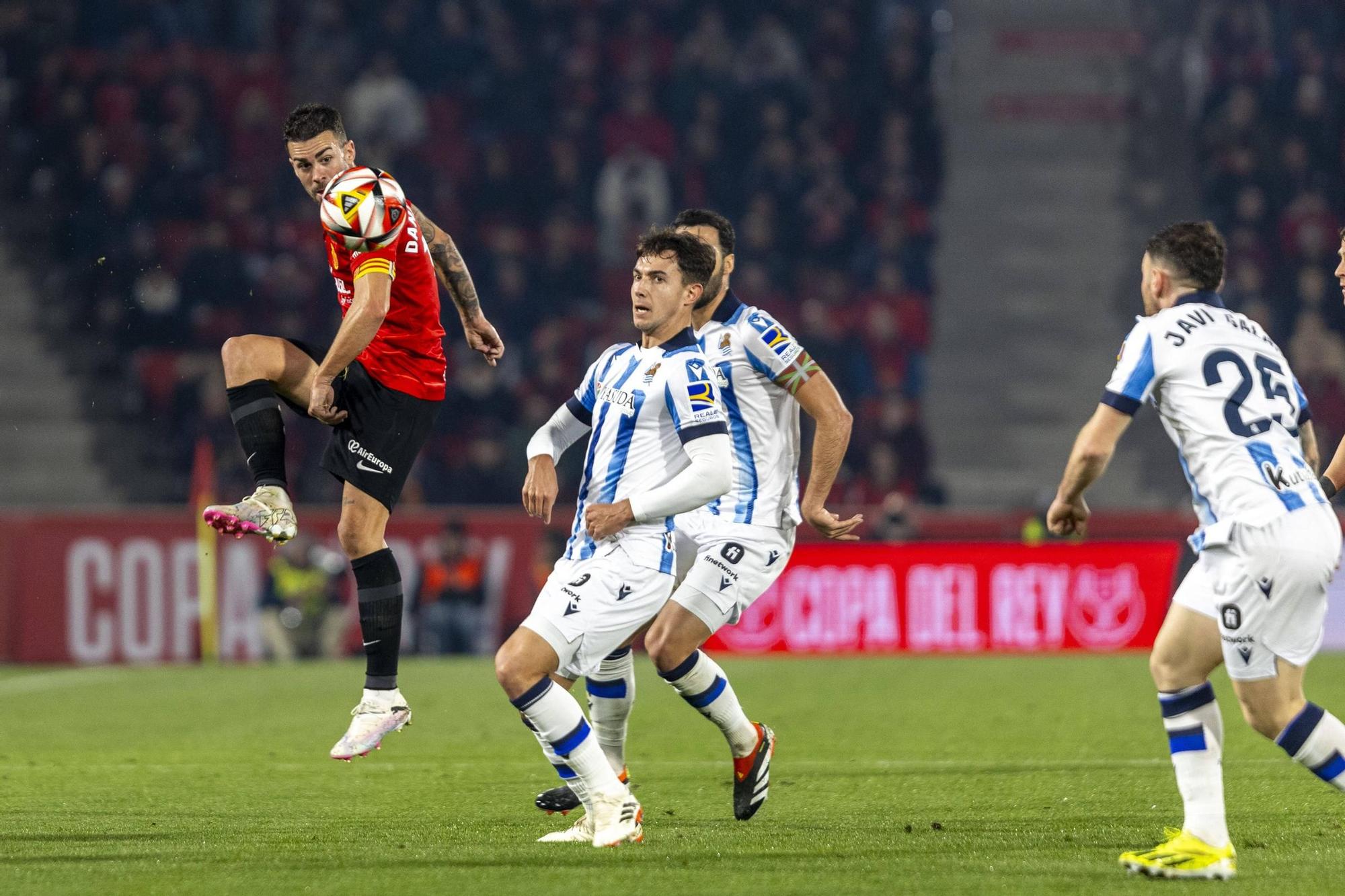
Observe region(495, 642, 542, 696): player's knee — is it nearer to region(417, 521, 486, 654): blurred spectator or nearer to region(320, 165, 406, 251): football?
region(320, 165, 406, 251): football

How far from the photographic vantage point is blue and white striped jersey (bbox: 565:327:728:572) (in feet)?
20.2

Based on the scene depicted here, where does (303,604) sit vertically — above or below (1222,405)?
below

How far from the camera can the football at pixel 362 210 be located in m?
6.47

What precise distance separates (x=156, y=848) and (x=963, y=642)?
440 inches

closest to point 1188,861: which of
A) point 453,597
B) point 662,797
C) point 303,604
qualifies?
point 662,797

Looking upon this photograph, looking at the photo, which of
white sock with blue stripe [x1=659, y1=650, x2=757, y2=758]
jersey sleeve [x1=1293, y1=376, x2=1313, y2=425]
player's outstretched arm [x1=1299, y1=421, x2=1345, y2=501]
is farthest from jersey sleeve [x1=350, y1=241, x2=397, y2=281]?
player's outstretched arm [x1=1299, y1=421, x2=1345, y2=501]

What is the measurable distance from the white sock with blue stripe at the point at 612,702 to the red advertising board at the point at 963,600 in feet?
30.2

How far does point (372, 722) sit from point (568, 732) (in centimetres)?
101

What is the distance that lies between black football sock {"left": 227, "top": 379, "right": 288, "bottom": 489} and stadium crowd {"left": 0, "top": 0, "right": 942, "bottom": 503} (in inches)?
439

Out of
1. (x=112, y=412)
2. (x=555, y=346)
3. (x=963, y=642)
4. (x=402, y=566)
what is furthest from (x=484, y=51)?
(x=963, y=642)

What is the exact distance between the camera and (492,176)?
20672 millimetres

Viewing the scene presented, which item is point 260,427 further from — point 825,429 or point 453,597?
point 453,597

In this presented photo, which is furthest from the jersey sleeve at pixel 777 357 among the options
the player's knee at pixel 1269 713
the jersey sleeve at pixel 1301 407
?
the player's knee at pixel 1269 713

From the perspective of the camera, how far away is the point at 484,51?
21.7 metres
